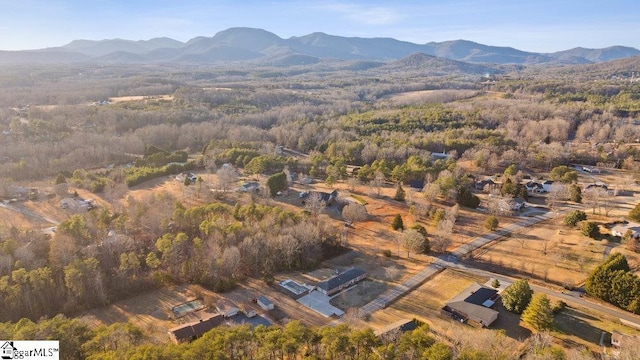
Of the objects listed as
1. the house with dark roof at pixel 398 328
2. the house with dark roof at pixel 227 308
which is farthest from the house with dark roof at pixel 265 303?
the house with dark roof at pixel 398 328

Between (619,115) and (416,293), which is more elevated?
(619,115)

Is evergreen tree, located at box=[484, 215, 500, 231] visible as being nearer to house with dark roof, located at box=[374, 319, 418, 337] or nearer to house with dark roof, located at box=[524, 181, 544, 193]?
house with dark roof, located at box=[524, 181, 544, 193]

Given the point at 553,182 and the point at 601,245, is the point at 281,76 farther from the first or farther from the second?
the point at 601,245

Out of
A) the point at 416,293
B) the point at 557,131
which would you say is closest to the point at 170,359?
the point at 416,293

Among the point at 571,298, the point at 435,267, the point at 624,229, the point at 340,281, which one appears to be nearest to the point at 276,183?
the point at 340,281

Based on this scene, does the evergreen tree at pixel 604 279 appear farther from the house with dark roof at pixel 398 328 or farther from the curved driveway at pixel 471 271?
the house with dark roof at pixel 398 328

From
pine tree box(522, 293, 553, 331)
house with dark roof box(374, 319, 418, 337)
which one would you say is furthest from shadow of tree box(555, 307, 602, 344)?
house with dark roof box(374, 319, 418, 337)
